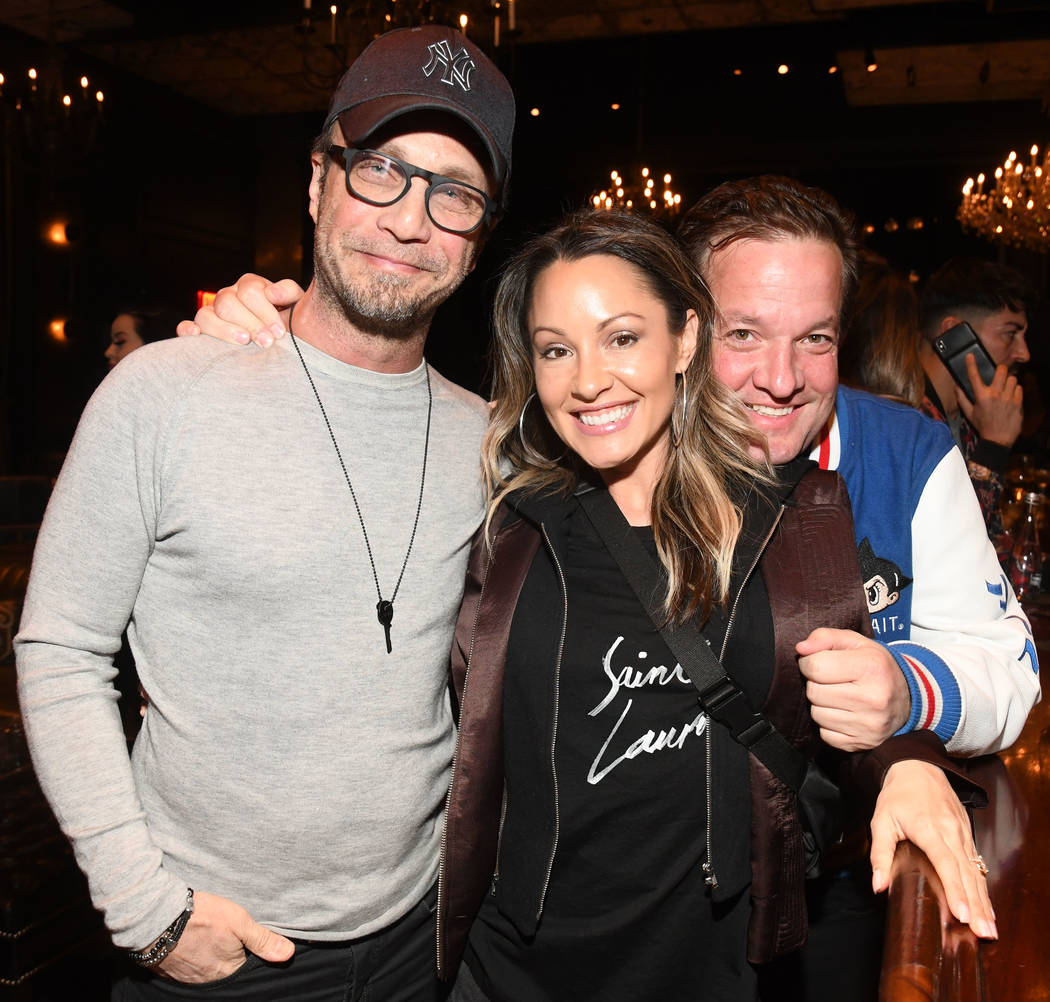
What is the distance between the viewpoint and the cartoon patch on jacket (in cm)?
175

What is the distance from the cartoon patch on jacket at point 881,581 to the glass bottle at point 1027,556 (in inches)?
74.1

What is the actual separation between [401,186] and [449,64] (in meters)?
0.26

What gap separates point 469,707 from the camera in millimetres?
1652

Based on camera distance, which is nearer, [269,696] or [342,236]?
[269,696]

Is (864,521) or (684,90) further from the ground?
(684,90)

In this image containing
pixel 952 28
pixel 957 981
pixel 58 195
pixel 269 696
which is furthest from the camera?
pixel 58 195

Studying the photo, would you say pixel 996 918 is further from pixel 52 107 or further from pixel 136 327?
pixel 52 107

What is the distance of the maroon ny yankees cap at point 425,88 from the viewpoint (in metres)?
1.66

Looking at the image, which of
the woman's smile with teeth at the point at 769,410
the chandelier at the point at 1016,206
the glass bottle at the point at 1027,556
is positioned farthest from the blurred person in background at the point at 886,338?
the chandelier at the point at 1016,206

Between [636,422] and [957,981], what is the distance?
1.06m

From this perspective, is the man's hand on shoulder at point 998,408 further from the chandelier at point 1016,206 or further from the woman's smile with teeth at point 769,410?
the chandelier at point 1016,206

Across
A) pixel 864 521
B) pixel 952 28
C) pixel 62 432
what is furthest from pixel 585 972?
pixel 62 432

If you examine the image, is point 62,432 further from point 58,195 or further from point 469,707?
point 469,707

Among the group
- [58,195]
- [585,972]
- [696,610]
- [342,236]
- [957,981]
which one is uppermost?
[58,195]
